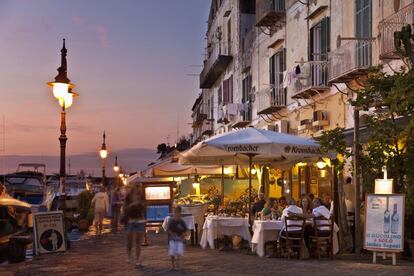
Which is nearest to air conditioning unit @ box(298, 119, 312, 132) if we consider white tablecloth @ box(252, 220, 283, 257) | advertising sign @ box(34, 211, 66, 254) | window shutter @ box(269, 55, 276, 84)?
window shutter @ box(269, 55, 276, 84)

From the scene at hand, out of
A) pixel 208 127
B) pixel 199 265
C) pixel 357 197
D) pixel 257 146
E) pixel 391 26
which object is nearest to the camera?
pixel 199 265

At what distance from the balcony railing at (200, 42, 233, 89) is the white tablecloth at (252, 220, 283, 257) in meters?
22.8

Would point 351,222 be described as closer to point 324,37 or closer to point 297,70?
point 324,37

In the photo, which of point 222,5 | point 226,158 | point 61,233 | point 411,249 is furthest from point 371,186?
point 222,5

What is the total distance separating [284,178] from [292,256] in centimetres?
1181

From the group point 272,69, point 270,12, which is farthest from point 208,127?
point 270,12

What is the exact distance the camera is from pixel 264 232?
14336 mm

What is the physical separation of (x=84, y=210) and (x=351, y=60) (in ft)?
43.4

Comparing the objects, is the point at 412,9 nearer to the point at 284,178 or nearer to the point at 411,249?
the point at 411,249

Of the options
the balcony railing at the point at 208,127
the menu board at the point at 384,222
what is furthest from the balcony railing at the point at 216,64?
the menu board at the point at 384,222

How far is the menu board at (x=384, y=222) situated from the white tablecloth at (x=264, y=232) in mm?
1956

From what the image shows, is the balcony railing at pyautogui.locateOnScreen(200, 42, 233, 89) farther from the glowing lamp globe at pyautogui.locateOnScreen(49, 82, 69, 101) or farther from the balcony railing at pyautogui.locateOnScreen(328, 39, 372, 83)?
the glowing lamp globe at pyautogui.locateOnScreen(49, 82, 69, 101)

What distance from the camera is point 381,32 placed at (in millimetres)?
15727

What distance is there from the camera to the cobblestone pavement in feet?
39.1
